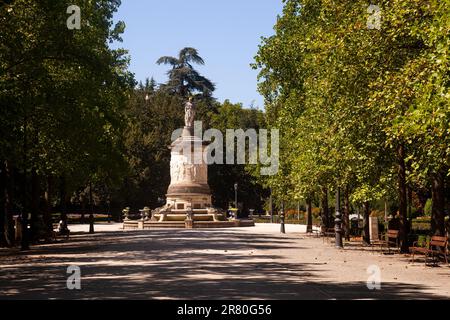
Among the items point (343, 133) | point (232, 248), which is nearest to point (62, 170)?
point (232, 248)

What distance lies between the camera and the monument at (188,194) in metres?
59.0

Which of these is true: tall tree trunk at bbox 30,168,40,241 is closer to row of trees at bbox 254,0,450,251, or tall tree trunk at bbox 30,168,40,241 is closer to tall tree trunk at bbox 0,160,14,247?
tall tree trunk at bbox 0,160,14,247

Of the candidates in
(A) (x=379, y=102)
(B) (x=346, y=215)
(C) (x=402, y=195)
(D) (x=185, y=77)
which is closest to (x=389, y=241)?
(C) (x=402, y=195)

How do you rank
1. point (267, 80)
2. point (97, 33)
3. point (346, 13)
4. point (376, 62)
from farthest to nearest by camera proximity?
point (267, 80), point (97, 33), point (346, 13), point (376, 62)

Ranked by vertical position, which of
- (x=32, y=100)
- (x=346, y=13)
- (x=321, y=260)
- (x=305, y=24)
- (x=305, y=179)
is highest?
(x=305, y=24)

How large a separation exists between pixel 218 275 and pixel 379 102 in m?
7.50

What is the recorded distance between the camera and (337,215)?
29.7 m

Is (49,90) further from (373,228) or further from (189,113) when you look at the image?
(189,113)

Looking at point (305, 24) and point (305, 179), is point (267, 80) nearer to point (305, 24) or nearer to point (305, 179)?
point (305, 24)

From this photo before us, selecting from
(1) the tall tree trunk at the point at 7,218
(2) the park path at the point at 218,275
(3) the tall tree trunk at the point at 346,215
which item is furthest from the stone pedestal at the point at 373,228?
(1) the tall tree trunk at the point at 7,218

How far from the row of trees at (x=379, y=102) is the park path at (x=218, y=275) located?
3349mm

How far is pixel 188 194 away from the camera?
202ft

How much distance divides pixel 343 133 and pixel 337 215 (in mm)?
6066

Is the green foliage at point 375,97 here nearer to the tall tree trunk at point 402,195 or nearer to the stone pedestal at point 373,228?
the tall tree trunk at point 402,195
